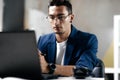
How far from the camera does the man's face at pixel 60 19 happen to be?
2.36 m

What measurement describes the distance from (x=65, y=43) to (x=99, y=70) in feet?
1.44

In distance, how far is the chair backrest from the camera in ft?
7.29

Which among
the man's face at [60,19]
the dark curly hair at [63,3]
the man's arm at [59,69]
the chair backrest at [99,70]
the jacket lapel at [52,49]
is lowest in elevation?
the chair backrest at [99,70]

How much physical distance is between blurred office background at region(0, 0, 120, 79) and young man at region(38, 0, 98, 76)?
0.21 feet

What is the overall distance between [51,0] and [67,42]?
1.60 feet

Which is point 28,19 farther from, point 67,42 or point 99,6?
point 99,6

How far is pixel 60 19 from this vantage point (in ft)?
7.74

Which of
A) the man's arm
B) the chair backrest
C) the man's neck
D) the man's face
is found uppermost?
the man's face

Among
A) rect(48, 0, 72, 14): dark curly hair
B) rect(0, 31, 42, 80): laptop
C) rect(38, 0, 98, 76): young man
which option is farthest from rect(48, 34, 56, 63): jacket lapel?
rect(0, 31, 42, 80): laptop

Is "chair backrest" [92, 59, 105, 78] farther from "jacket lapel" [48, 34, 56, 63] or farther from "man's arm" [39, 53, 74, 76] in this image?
"jacket lapel" [48, 34, 56, 63]

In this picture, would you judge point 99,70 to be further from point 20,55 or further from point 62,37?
point 20,55

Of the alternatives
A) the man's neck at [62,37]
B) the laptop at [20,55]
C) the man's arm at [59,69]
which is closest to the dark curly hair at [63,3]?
the man's neck at [62,37]

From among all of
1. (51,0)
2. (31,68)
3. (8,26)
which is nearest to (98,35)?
(51,0)

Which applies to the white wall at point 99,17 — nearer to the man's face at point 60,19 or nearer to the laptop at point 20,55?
the man's face at point 60,19
